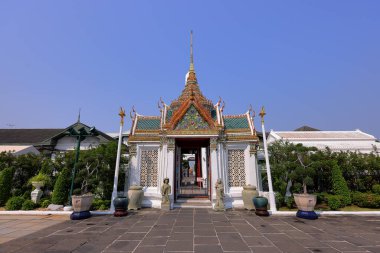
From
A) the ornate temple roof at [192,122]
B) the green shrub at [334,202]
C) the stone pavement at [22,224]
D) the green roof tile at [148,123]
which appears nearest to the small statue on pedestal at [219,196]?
the ornate temple roof at [192,122]

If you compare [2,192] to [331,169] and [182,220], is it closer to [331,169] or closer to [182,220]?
[182,220]

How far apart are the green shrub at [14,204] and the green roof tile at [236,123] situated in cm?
1274

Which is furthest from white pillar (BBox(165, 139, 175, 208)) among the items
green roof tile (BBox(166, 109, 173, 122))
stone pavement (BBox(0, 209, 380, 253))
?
stone pavement (BBox(0, 209, 380, 253))

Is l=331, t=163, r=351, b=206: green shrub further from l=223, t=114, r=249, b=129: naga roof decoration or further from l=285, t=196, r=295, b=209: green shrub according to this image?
l=223, t=114, r=249, b=129: naga roof decoration

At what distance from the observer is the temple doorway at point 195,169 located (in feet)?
39.3

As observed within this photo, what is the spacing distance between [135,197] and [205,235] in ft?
17.6

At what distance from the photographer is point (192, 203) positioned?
10.7 meters

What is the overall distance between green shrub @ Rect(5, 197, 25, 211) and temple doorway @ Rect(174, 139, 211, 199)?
8.80 metres

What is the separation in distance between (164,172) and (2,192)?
10.4 metres

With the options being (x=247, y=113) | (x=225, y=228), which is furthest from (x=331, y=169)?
(x=225, y=228)

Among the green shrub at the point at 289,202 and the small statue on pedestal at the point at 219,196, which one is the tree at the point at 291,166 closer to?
the green shrub at the point at 289,202

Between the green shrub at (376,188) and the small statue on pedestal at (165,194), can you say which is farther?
the green shrub at (376,188)

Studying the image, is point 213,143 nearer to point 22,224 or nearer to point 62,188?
point 22,224

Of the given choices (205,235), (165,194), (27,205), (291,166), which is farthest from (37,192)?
(291,166)
